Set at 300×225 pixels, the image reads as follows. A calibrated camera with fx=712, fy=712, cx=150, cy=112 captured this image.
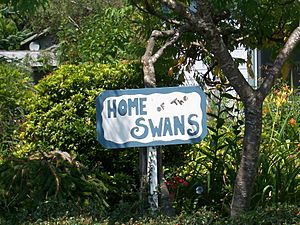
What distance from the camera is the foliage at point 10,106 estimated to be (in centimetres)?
826

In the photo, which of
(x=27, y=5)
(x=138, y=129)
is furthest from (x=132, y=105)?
(x=27, y=5)

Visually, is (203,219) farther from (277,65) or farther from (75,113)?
(75,113)

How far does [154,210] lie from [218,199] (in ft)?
4.02

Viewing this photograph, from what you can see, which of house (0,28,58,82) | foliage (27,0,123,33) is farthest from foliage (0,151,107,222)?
foliage (27,0,123,33)

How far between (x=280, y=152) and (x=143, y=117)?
7.70 ft

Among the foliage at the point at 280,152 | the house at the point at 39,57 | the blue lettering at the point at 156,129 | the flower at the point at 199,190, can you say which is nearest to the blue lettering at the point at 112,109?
the blue lettering at the point at 156,129

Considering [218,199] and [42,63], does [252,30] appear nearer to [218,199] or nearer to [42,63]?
[218,199]

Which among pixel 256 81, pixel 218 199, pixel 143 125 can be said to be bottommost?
pixel 218 199

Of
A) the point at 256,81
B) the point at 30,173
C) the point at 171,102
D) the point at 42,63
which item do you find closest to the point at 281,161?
the point at 171,102

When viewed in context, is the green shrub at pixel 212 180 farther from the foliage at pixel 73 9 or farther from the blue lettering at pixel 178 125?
the foliage at pixel 73 9

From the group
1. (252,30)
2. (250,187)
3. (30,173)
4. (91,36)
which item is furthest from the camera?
(91,36)

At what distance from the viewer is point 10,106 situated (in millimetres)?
8547

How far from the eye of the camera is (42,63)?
52.3ft

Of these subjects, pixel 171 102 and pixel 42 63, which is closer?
pixel 171 102
